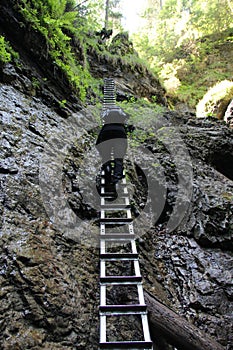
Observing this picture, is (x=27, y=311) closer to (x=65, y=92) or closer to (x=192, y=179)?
(x=192, y=179)

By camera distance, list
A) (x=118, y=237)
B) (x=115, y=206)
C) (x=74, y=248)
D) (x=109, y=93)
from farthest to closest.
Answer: (x=109, y=93), (x=115, y=206), (x=118, y=237), (x=74, y=248)

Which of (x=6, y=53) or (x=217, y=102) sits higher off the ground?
(x=217, y=102)

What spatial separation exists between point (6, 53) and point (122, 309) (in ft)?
18.4

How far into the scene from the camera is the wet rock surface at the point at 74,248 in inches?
115

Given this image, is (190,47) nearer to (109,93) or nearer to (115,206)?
(109,93)

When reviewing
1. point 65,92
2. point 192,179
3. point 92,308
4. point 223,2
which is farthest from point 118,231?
point 223,2

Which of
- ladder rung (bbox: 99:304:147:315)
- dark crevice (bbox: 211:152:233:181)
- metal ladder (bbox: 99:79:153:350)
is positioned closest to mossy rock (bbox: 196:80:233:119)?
dark crevice (bbox: 211:152:233:181)

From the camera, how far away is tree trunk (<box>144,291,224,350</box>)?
3.40 m

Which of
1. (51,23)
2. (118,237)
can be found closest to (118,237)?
(118,237)

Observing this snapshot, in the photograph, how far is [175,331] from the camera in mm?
3453

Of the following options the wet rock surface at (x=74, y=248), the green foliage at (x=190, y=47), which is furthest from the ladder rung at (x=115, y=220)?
the green foliage at (x=190, y=47)

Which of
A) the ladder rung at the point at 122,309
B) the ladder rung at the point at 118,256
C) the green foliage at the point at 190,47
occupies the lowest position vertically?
the ladder rung at the point at 122,309

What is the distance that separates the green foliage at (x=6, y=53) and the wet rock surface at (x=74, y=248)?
25.6 inches

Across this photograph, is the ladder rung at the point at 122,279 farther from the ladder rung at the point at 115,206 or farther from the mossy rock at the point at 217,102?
the mossy rock at the point at 217,102
